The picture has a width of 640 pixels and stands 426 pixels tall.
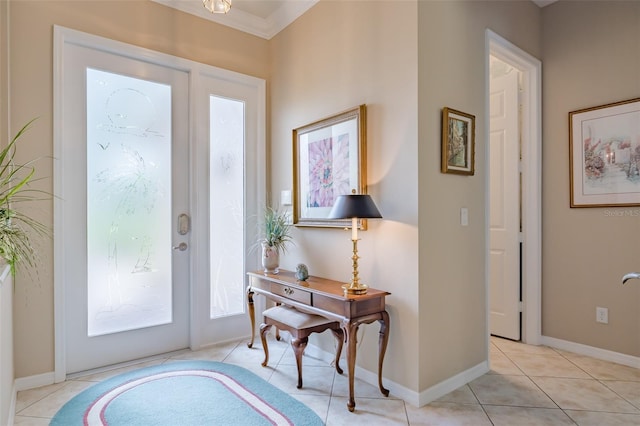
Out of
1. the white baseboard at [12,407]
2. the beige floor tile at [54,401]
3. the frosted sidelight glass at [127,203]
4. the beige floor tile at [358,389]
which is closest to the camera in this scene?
the white baseboard at [12,407]

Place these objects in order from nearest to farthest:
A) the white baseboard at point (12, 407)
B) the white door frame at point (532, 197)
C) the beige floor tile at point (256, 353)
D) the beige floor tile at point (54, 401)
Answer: the white baseboard at point (12, 407) → the beige floor tile at point (54, 401) → the beige floor tile at point (256, 353) → the white door frame at point (532, 197)

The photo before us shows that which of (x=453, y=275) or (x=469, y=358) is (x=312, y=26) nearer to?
(x=453, y=275)

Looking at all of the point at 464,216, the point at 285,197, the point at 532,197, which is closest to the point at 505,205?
the point at 532,197

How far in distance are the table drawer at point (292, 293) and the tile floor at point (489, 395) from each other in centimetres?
55

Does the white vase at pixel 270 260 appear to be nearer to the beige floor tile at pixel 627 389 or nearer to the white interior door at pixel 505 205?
the white interior door at pixel 505 205

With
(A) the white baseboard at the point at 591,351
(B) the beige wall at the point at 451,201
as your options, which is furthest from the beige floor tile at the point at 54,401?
(A) the white baseboard at the point at 591,351

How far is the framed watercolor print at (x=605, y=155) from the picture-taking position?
285 centimetres

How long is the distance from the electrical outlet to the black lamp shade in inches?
83.1

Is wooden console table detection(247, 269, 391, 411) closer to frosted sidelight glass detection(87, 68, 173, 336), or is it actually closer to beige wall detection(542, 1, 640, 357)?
frosted sidelight glass detection(87, 68, 173, 336)

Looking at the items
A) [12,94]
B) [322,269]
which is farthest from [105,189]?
[322,269]

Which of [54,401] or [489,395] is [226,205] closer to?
[54,401]

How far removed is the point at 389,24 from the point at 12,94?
98.5 inches

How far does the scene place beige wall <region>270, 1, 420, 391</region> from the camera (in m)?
2.36

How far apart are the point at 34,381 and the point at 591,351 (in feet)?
13.5
